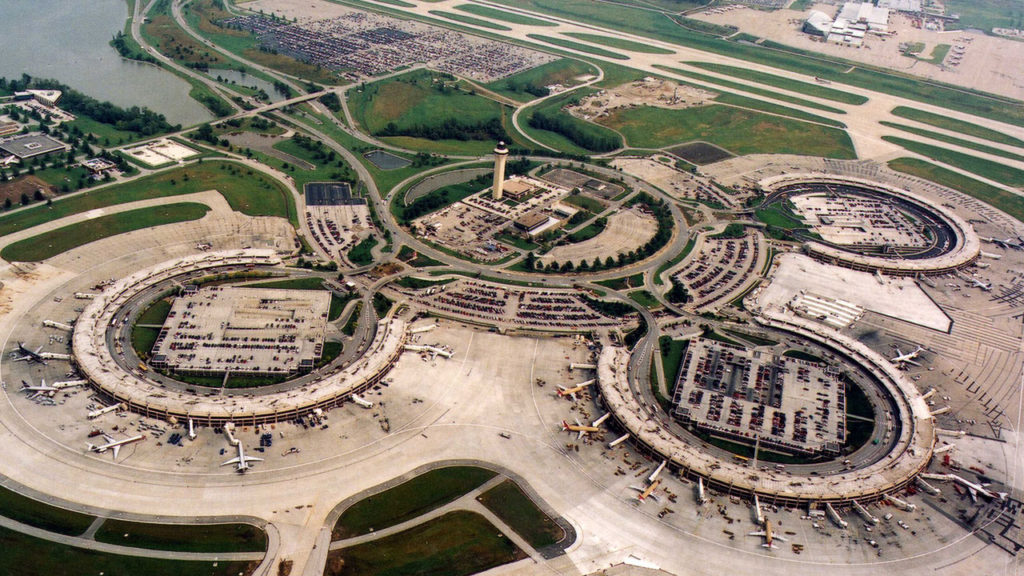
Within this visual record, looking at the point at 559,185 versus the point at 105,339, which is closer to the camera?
the point at 105,339

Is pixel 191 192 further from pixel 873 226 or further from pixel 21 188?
pixel 873 226

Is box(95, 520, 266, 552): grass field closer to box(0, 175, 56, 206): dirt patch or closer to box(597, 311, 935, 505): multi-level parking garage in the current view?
box(597, 311, 935, 505): multi-level parking garage

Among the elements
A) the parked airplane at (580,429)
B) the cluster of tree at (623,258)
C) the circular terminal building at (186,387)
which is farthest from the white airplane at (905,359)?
the circular terminal building at (186,387)

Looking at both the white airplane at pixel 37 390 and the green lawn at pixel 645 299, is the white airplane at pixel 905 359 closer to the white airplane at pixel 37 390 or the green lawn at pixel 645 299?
the green lawn at pixel 645 299

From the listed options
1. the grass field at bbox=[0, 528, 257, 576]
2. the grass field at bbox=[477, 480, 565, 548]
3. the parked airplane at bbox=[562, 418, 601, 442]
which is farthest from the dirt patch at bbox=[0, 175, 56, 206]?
the parked airplane at bbox=[562, 418, 601, 442]

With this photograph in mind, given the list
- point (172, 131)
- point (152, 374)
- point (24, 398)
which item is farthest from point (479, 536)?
point (172, 131)

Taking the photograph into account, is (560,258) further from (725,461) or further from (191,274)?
(191,274)

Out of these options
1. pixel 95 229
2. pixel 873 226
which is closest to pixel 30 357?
pixel 95 229
